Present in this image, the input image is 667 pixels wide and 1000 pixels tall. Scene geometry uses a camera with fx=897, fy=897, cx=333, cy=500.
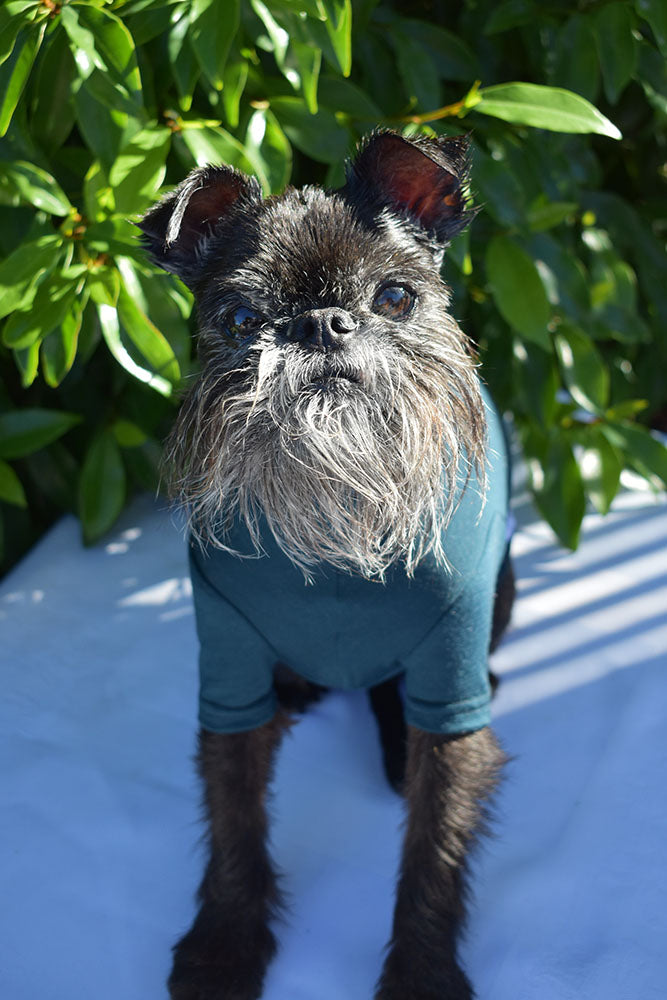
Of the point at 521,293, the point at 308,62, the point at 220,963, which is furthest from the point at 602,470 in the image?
the point at 220,963

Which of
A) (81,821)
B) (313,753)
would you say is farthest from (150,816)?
(313,753)

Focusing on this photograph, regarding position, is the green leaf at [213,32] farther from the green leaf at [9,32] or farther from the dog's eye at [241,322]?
the dog's eye at [241,322]

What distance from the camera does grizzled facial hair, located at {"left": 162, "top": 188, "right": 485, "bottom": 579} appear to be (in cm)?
98

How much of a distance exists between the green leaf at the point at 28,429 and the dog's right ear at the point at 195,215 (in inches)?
29.6

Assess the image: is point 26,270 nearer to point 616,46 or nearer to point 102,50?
point 102,50

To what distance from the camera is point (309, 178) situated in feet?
6.48

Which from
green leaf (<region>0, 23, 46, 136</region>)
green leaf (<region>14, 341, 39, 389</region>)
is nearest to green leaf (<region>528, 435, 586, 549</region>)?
green leaf (<region>14, 341, 39, 389</region>)

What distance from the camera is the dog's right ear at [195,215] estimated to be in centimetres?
111

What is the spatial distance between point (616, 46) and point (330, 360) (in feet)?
3.40

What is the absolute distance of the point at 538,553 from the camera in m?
2.05

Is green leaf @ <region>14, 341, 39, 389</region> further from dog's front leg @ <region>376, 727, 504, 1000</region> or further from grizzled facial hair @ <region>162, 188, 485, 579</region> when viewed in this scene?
dog's front leg @ <region>376, 727, 504, 1000</region>

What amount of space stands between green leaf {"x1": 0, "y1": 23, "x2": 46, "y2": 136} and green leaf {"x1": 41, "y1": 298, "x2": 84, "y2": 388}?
29 centimetres

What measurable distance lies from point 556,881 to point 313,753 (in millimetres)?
476

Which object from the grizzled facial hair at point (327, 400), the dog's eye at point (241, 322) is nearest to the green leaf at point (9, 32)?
the grizzled facial hair at point (327, 400)
